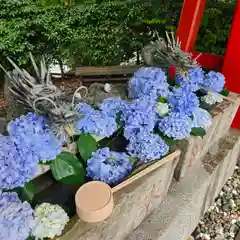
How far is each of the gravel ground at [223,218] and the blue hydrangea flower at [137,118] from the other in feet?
2.28

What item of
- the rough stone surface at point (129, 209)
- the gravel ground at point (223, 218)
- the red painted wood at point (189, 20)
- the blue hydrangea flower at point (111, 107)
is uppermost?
the red painted wood at point (189, 20)

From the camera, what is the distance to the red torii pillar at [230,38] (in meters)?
1.61

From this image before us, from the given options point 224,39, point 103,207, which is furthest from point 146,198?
point 224,39

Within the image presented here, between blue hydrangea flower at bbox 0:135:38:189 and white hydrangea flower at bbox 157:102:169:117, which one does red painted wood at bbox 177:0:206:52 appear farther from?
blue hydrangea flower at bbox 0:135:38:189

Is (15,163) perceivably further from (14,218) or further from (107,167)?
(107,167)

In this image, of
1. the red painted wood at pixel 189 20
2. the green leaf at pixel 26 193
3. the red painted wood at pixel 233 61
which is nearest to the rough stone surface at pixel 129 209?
the green leaf at pixel 26 193

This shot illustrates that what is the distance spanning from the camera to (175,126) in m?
1.03

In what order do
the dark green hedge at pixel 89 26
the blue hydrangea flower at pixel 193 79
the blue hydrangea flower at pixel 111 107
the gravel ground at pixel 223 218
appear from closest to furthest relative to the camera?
1. the blue hydrangea flower at pixel 111 107
2. the blue hydrangea flower at pixel 193 79
3. the gravel ground at pixel 223 218
4. the dark green hedge at pixel 89 26

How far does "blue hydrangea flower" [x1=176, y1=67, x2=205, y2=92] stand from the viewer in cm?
125

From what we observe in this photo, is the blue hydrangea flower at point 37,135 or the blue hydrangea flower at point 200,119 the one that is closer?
the blue hydrangea flower at point 37,135

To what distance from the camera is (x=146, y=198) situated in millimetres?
1027

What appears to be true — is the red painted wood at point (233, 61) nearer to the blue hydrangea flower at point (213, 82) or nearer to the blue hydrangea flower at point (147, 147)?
the blue hydrangea flower at point (213, 82)

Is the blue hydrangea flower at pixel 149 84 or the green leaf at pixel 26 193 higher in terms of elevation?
the blue hydrangea flower at pixel 149 84

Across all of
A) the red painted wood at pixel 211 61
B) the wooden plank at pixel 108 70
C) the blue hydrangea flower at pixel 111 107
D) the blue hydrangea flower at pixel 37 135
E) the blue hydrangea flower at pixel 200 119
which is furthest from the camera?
the red painted wood at pixel 211 61
